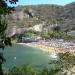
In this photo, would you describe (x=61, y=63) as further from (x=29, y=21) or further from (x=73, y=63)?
(x=29, y=21)

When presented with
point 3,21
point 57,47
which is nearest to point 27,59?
point 57,47

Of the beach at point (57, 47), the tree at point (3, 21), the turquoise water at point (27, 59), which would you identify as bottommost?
the beach at point (57, 47)

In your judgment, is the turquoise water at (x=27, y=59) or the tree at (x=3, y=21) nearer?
the tree at (x=3, y=21)

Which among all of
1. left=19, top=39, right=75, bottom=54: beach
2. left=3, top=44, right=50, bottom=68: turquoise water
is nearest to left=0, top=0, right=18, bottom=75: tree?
left=3, top=44, right=50, bottom=68: turquoise water

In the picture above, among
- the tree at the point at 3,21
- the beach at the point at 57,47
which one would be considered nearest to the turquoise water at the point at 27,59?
the beach at the point at 57,47

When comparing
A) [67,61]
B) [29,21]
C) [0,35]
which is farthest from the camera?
[29,21]

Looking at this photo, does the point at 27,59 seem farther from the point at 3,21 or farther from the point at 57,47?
the point at 3,21

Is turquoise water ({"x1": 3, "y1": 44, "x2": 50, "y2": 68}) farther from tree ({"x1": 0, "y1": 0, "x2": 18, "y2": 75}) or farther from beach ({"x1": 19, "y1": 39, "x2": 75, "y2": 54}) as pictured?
tree ({"x1": 0, "y1": 0, "x2": 18, "y2": 75})

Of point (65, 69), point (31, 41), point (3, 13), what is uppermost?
point (3, 13)

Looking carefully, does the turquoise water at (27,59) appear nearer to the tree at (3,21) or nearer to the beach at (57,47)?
the beach at (57,47)

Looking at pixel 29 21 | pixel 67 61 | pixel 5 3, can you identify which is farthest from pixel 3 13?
pixel 29 21

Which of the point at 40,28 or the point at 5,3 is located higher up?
the point at 5,3
